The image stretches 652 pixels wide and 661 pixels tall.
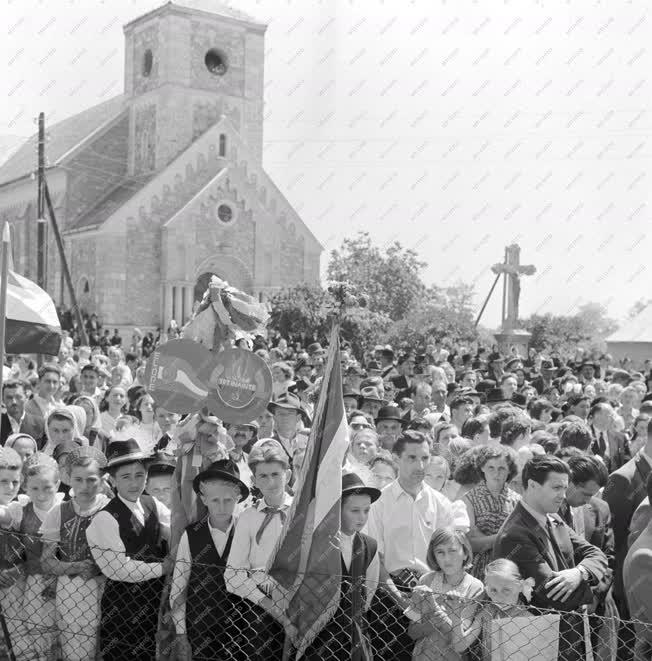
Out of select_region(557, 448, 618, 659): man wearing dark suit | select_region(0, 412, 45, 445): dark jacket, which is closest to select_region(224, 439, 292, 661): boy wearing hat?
select_region(557, 448, 618, 659): man wearing dark suit

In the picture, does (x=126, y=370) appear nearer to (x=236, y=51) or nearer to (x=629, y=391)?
(x=629, y=391)

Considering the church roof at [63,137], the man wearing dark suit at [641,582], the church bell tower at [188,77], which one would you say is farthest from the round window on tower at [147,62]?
the man wearing dark suit at [641,582]

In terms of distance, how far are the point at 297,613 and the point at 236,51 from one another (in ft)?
145

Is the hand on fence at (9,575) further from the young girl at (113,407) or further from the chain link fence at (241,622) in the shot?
the young girl at (113,407)

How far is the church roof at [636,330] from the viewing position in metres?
45.4

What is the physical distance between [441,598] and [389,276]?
4303 centimetres

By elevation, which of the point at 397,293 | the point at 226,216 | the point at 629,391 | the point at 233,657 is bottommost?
the point at 233,657

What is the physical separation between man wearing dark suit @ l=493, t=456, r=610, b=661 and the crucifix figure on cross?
22.4 m

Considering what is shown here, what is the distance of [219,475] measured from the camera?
17.6 ft

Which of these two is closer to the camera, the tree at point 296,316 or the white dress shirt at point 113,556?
the white dress shirt at point 113,556

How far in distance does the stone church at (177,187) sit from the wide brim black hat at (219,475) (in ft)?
123

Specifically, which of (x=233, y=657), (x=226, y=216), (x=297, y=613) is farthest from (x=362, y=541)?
(x=226, y=216)

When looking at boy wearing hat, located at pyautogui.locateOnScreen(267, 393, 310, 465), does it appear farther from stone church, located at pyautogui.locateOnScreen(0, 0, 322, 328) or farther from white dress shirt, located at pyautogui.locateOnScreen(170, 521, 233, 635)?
stone church, located at pyautogui.locateOnScreen(0, 0, 322, 328)

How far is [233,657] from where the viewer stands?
204 inches
